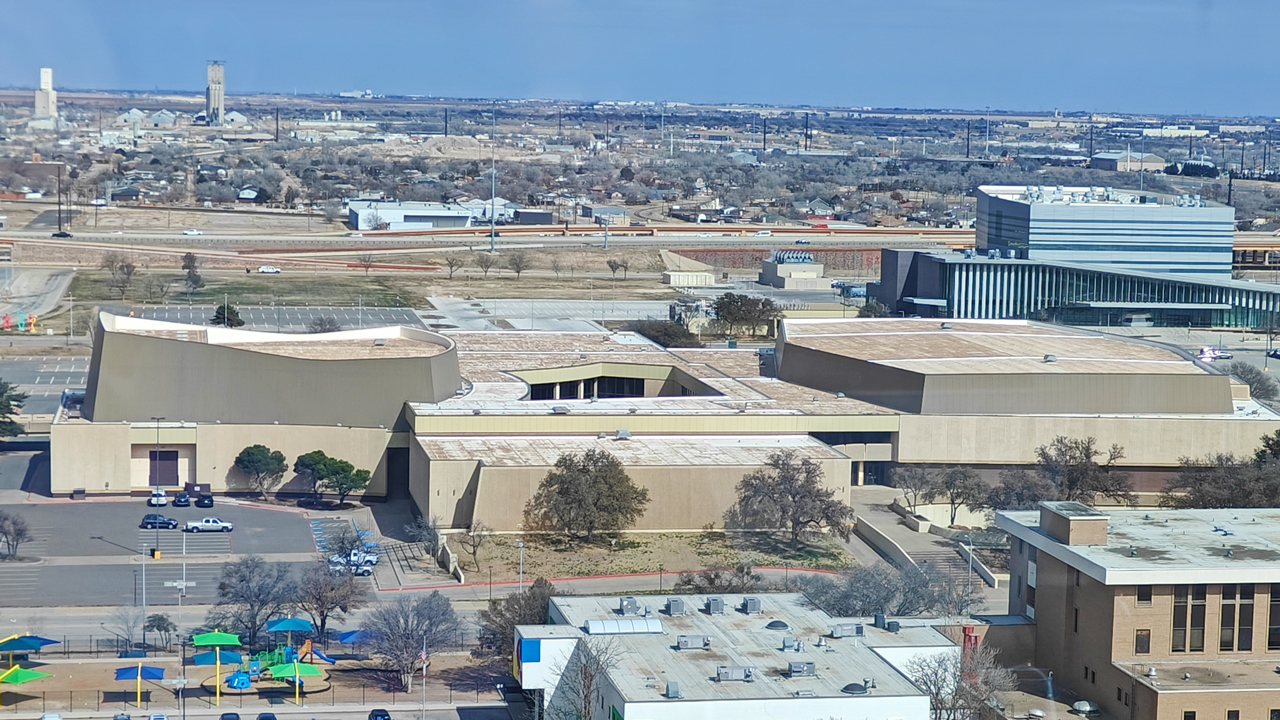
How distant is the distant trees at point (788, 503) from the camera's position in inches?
1795

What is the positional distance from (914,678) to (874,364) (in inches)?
1089

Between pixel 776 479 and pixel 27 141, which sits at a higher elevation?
pixel 27 141

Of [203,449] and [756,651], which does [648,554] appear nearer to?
[203,449]

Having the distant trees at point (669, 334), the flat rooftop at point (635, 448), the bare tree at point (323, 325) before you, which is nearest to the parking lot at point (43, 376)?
the bare tree at point (323, 325)

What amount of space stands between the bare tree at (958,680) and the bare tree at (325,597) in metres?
13.3

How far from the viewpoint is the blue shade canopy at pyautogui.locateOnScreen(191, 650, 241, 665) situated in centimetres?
3456

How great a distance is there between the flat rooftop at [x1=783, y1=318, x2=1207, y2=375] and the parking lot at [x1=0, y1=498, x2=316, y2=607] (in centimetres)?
2023

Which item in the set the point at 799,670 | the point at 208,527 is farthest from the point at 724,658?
the point at 208,527

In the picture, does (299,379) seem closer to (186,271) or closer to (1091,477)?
(1091,477)

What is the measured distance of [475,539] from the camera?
44344 millimetres

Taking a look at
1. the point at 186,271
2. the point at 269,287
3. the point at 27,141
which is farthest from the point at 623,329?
the point at 27,141

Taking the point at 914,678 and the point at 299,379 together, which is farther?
the point at 299,379

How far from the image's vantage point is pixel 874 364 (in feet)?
184

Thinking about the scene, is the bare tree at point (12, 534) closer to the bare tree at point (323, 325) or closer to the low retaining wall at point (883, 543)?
the low retaining wall at point (883, 543)
